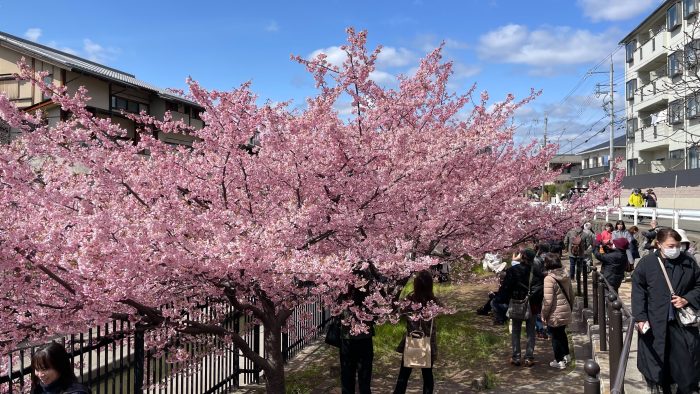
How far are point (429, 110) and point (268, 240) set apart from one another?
20.2ft

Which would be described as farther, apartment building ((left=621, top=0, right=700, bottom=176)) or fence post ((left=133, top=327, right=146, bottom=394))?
apartment building ((left=621, top=0, right=700, bottom=176))

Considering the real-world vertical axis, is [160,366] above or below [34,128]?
below

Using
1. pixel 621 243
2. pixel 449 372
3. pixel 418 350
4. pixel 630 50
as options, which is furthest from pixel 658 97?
pixel 418 350

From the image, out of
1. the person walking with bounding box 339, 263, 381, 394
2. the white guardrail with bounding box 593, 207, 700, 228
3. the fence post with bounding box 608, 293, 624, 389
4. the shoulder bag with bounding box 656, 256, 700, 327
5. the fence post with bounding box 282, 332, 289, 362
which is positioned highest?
the white guardrail with bounding box 593, 207, 700, 228

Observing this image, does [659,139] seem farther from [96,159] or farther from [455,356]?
[96,159]

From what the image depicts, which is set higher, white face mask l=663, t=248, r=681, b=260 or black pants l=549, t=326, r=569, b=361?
white face mask l=663, t=248, r=681, b=260

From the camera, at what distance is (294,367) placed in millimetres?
8219

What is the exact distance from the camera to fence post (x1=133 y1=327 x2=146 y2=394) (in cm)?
514

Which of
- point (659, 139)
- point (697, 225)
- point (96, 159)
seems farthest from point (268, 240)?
point (659, 139)

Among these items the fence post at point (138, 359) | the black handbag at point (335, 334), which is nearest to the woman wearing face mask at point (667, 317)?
the black handbag at point (335, 334)

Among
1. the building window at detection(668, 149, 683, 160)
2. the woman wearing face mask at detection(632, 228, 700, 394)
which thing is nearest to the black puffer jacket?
the woman wearing face mask at detection(632, 228, 700, 394)

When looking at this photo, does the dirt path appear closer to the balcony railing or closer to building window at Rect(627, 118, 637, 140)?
the balcony railing

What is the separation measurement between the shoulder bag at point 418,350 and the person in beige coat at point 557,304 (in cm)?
211

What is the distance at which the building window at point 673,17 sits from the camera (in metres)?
28.7
